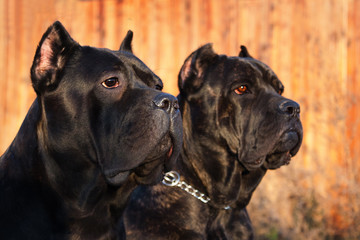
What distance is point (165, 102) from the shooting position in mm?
2834

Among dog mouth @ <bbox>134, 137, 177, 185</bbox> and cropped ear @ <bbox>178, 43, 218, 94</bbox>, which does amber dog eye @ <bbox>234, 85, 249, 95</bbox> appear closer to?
cropped ear @ <bbox>178, 43, 218, 94</bbox>

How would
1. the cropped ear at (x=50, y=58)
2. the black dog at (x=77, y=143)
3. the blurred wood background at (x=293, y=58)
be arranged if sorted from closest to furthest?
the black dog at (x=77, y=143), the cropped ear at (x=50, y=58), the blurred wood background at (x=293, y=58)

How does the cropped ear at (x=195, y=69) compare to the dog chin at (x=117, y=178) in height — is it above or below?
above

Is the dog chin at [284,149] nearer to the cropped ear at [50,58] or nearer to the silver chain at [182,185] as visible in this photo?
the silver chain at [182,185]

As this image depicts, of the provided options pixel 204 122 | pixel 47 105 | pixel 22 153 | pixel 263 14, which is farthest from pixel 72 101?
pixel 263 14

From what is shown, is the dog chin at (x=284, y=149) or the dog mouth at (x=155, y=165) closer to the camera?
the dog mouth at (x=155, y=165)

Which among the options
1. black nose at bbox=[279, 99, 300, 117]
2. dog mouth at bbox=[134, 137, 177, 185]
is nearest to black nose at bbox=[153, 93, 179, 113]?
dog mouth at bbox=[134, 137, 177, 185]

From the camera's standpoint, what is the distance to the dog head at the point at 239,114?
3.81 m

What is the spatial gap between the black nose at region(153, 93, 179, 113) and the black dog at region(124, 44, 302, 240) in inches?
39.7

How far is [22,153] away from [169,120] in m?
0.78

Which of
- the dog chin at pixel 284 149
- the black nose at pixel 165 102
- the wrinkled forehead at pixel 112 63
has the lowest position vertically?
the dog chin at pixel 284 149

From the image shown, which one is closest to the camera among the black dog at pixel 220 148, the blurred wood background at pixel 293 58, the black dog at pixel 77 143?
the black dog at pixel 77 143

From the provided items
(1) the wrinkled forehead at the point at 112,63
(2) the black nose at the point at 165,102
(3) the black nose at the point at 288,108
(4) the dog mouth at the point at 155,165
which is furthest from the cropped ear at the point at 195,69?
(2) the black nose at the point at 165,102

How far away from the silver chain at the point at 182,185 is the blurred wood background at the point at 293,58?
2.96 m
